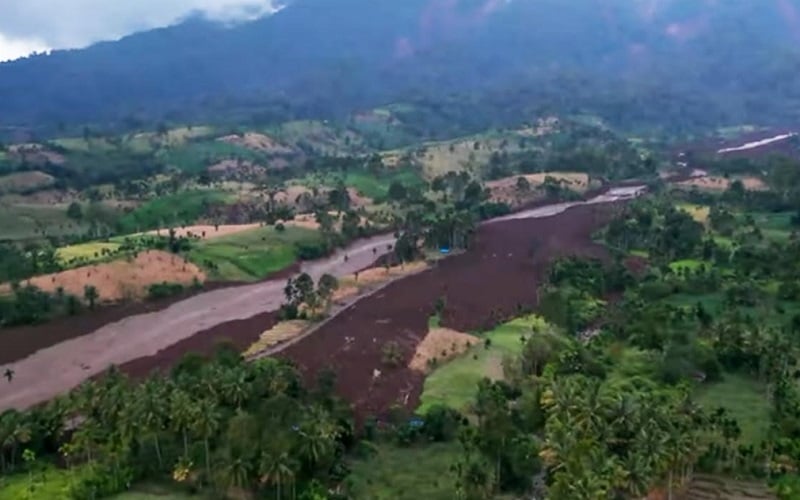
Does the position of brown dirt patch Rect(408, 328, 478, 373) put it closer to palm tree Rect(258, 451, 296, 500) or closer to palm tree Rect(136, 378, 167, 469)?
palm tree Rect(136, 378, 167, 469)

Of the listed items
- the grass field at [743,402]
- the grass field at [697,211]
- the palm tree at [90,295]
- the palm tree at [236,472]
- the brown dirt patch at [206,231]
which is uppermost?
the brown dirt patch at [206,231]

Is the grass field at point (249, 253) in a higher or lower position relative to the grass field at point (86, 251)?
lower

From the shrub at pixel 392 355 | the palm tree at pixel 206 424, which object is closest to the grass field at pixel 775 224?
the shrub at pixel 392 355

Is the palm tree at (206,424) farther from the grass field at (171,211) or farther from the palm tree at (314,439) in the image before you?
the grass field at (171,211)

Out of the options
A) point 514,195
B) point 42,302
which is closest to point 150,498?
point 42,302

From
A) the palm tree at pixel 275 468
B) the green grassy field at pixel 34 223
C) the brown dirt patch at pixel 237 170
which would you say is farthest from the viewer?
the brown dirt patch at pixel 237 170

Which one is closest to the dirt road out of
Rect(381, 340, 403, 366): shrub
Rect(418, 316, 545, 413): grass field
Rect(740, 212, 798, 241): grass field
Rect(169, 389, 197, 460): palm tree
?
Rect(381, 340, 403, 366): shrub
